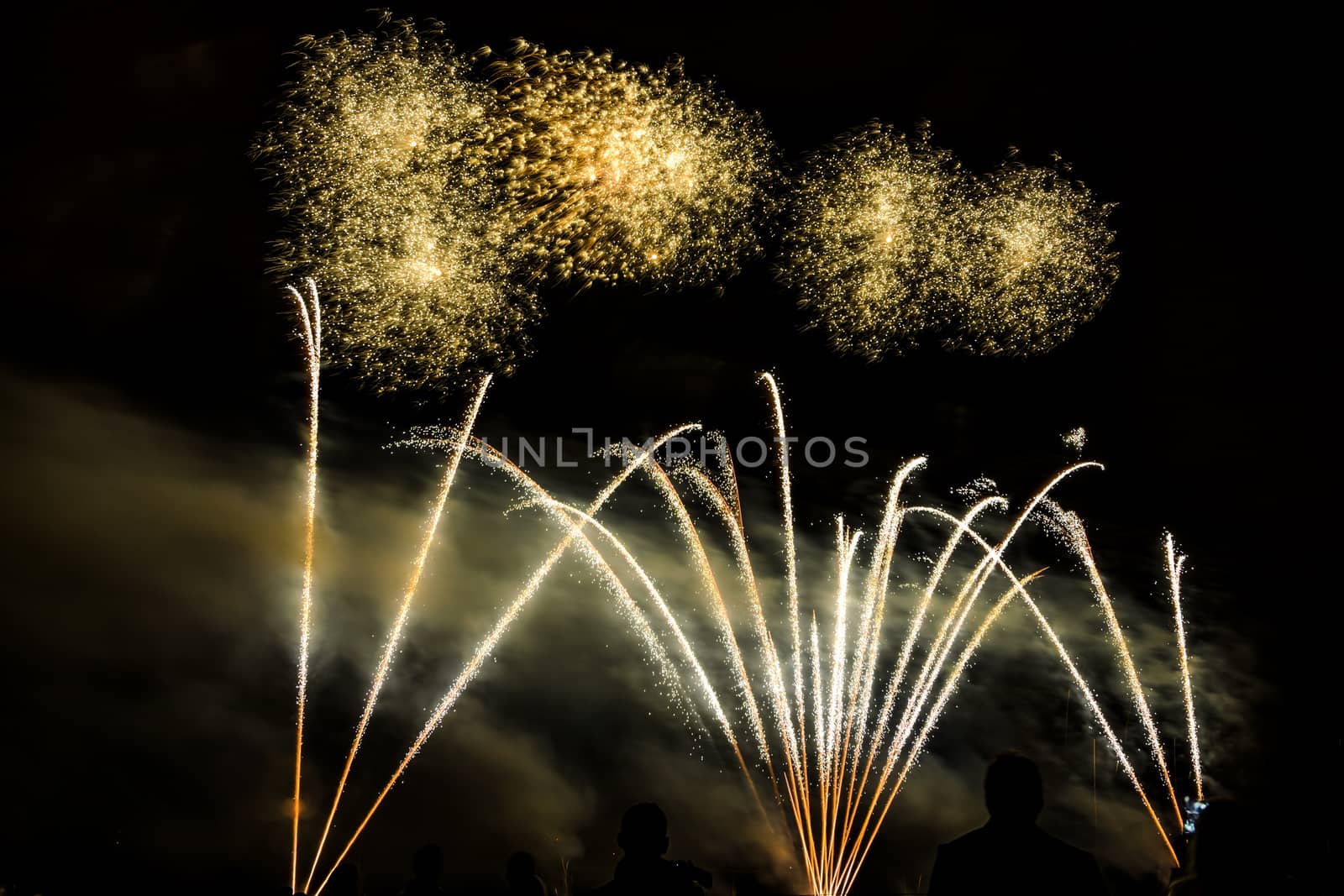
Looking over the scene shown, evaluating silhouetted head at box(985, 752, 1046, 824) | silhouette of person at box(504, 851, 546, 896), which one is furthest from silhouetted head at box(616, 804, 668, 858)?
silhouette of person at box(504, 851, 546, 896)

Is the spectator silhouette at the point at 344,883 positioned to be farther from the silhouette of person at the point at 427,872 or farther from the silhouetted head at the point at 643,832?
the silhouetted head at the point at 643,832

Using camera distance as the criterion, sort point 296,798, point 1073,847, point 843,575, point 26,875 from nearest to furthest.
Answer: point 1073,847 → point 296,798 → point 843,575 → point 26,875

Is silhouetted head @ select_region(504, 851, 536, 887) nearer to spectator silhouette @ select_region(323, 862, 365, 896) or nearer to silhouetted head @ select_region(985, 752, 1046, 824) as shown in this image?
spectator silhouette @ select_region(323, 862, 365, 896)

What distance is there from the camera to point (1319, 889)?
4.42m

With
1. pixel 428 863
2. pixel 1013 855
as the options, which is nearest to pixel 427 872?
pixel 428 863

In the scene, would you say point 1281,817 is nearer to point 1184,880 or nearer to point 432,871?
point 1184,880

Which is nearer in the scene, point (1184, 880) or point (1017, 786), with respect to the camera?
point (1017, 786)

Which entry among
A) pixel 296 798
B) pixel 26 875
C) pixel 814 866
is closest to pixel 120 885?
pixel 26 875

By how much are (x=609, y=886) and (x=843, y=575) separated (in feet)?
42.3

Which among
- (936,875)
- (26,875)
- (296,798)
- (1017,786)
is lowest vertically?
(26,875)

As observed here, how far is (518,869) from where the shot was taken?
6129 mm

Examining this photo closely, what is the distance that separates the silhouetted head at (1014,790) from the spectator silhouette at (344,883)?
5.35 m

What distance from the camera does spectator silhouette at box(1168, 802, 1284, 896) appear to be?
3883mm

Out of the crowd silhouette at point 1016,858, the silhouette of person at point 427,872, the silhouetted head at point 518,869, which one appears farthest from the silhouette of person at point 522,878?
the crowd silhouette at point 1016,858
